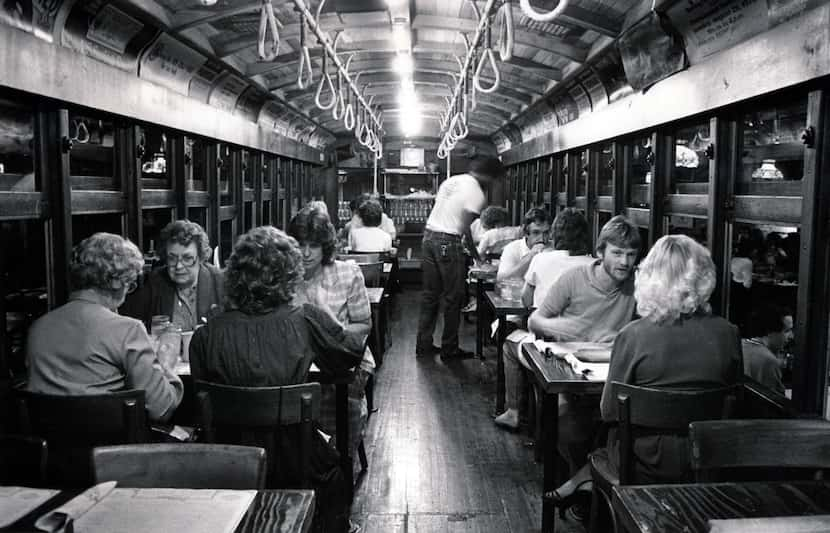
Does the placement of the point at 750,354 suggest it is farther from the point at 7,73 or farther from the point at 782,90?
the point at 7,73

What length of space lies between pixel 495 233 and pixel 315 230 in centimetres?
472

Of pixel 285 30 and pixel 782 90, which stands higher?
pixel 285 30

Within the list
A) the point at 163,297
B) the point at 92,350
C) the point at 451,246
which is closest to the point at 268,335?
the point at 92,350

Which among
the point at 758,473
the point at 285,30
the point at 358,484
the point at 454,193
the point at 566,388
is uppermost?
the point at 285,30

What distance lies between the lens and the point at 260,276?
103 inches

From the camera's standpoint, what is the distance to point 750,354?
3.34m

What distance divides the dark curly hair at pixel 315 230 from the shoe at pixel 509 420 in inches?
68.2

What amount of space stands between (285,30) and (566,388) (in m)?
3.58

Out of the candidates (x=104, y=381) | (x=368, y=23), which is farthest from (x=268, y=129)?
(x=104, y=381)

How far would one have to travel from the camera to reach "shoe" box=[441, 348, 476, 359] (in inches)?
265

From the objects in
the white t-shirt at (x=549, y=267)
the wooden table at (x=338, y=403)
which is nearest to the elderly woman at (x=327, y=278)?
the wooden table at (x=338, y=403)

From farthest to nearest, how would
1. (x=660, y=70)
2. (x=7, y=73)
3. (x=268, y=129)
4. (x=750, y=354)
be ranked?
(x=268, y=129) < (x=660, y=70) < (x=750, y=354) < (x=7, y=73)

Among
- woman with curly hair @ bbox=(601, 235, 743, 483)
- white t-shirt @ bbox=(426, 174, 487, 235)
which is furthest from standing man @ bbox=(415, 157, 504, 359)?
woman with curly hair @ bbox=(601, 235, 743, 483)

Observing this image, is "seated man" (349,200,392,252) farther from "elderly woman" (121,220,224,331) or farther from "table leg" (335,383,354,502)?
"table leg" (335,383,354,502)
